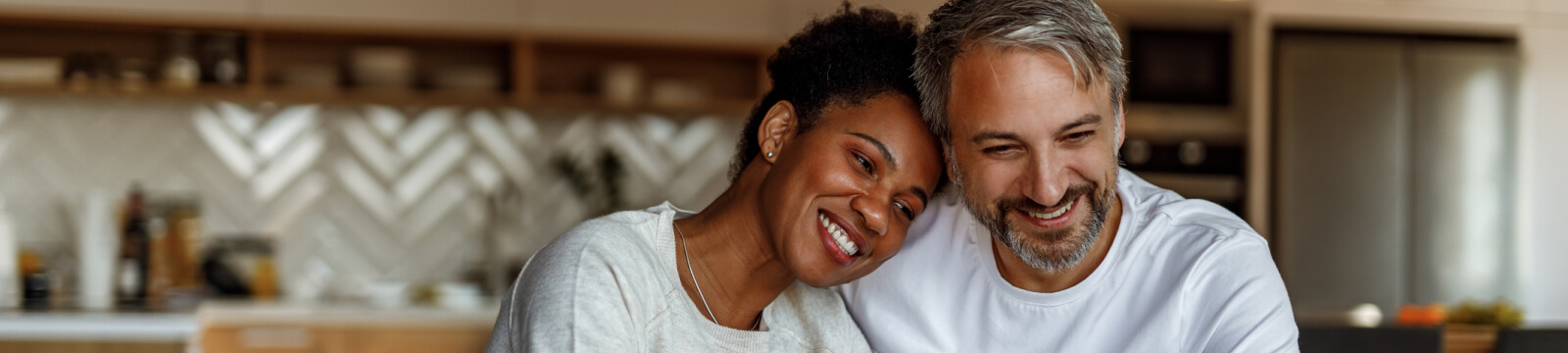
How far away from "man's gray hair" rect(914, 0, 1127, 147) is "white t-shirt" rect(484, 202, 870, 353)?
36 cm

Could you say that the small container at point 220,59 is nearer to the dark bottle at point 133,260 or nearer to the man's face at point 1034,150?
the dark bottle at point 133,260

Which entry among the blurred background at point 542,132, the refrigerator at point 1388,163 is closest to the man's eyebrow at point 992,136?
the blurred background at point 542,132

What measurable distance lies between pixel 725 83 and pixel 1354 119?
2.44 metres

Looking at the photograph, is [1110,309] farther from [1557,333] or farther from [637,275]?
[1557,333]

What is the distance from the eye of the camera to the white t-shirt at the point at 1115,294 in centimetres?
146

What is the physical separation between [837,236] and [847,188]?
0.23 feet

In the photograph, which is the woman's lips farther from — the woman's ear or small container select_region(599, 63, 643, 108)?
small container select_region(599, 63, 643, 108)

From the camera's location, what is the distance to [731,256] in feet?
5.23

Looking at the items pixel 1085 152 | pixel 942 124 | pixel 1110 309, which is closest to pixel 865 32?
pixel 942 124

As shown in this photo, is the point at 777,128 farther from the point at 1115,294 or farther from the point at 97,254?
the point at 97,254

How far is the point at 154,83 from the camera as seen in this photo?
13.5 ft

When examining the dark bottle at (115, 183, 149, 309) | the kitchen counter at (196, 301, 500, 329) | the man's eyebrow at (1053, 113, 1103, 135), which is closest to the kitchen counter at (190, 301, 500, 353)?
the kitchen counter at (196, 301, 500, 329)

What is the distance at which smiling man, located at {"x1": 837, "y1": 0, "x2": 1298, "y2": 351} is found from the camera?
145 centimetres

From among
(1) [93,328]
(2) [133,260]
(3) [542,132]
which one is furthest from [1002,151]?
(2) [133,260]
